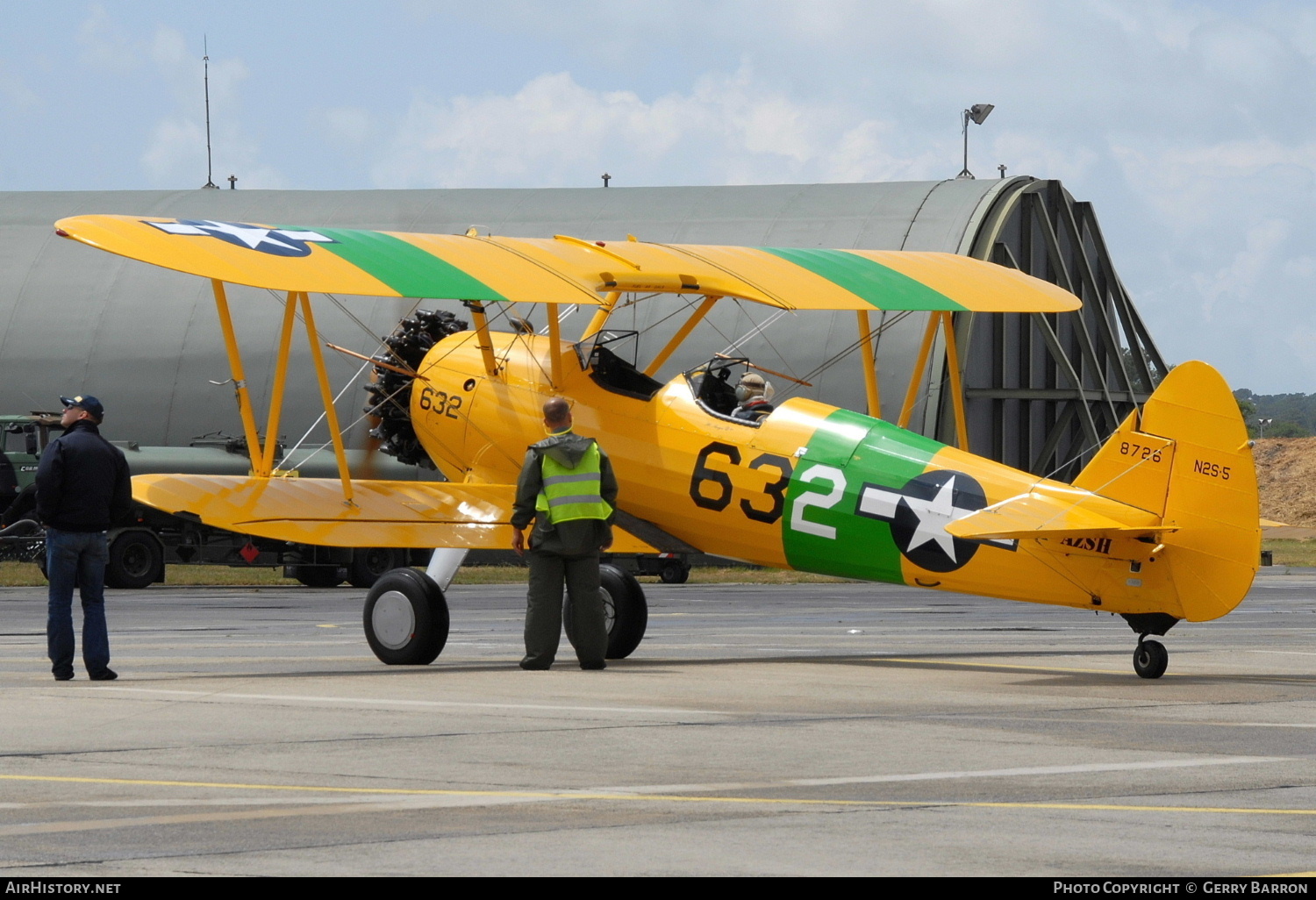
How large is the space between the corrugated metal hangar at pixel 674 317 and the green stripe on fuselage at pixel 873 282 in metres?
19.4

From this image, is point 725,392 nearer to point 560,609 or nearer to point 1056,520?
point 560,609

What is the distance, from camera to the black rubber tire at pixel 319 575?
30906 mm

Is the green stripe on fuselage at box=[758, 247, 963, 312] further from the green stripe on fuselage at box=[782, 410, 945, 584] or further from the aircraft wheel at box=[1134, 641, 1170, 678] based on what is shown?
the aircraft wheel at box=[1134, 641, 1170, 678]

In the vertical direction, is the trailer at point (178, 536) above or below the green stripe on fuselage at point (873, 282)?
below

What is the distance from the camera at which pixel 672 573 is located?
107ft

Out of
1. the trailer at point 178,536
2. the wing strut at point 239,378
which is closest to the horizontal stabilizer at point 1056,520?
the wing strut at point 239,378

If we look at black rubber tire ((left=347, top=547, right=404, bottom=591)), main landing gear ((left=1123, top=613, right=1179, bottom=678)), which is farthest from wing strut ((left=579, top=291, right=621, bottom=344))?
black rubber tire ((left=347, top=547, right=404, bottom=591))

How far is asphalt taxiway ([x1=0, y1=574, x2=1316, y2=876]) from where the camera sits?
604 cm

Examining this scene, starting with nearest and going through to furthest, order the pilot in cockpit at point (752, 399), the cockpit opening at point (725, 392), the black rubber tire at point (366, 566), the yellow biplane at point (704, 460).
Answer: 1. the yellow biplane at point (704, 460)
2. the pilot in cockpit at point (752, 399)
3. the cockpit opening at point (725, 392)
4. the black rubber tire at point (366, 566)

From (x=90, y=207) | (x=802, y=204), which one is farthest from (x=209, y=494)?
(x=90, y=207)

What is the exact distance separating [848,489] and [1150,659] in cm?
229

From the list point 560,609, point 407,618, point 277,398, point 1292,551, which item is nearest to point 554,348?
point 277,398

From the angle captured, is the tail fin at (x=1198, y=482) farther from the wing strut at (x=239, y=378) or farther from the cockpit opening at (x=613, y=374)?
the wing strut at (x=239, y=378)

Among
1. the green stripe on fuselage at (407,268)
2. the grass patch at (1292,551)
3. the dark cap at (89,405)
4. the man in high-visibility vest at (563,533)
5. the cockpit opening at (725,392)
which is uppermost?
the green stripe on fuselage at (407,268)
